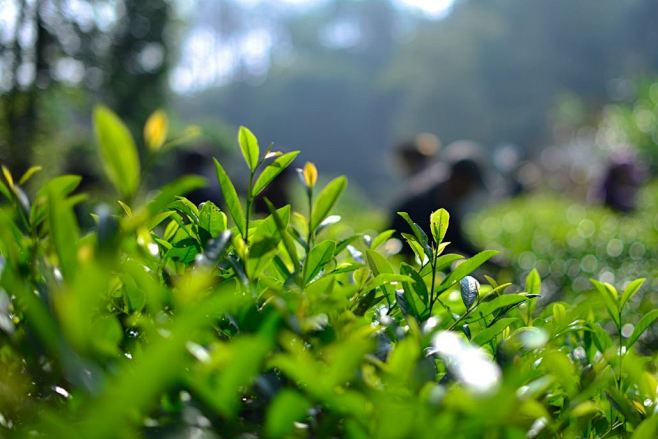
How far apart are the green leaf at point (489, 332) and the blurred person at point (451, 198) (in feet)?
10.6

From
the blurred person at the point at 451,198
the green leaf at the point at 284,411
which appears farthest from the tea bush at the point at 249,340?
the blurred person at the point at 451,198

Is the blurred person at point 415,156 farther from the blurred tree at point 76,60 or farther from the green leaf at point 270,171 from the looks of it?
the green leaf at point 270,171

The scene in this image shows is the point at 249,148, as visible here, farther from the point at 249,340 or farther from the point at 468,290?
the point at 249,340

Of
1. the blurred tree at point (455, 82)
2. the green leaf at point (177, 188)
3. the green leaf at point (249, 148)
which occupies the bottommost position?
the green leaf at point (177, 188)

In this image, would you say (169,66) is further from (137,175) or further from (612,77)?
(612,77)

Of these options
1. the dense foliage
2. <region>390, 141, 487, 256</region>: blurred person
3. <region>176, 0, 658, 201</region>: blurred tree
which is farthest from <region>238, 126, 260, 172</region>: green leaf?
<region>176, 0, 658, 201</region>: blurred tree

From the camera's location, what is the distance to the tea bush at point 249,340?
0.66 metres

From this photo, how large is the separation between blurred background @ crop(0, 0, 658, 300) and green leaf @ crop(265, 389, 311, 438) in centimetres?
268

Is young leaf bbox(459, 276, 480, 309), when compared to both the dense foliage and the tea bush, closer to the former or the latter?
the tea bush

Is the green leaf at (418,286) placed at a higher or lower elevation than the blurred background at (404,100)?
lower

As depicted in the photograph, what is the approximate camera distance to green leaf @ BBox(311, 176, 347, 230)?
105cm

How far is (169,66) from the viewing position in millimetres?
15742

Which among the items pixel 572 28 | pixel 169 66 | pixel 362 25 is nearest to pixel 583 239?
pixel 169 66

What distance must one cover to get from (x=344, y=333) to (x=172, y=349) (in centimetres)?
39
